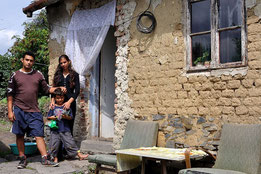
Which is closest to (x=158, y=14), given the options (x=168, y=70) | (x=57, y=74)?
(x=168, y=70)

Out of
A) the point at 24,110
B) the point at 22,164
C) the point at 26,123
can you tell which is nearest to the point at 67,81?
the point at 24,110

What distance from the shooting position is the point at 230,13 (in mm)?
4613

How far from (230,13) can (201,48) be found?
2.14ft

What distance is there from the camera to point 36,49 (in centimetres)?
1379

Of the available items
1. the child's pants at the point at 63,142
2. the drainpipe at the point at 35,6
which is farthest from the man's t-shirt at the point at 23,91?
the drainpipe at the point at 35,6

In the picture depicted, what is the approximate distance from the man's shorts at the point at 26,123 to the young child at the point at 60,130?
1.27 ft

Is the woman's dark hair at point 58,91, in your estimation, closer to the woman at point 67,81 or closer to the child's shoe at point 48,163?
the woman at point 67,81

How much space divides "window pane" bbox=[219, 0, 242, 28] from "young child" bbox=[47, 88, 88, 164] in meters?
3.00

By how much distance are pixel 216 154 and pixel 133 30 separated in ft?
8.46

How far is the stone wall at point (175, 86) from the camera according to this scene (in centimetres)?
438

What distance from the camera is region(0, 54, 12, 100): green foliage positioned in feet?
46.9

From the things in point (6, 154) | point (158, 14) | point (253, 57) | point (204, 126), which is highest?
point (158, 14)

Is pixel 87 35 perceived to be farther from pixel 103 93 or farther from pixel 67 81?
pixel 103 93

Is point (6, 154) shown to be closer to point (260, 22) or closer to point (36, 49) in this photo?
point (260, 22)
